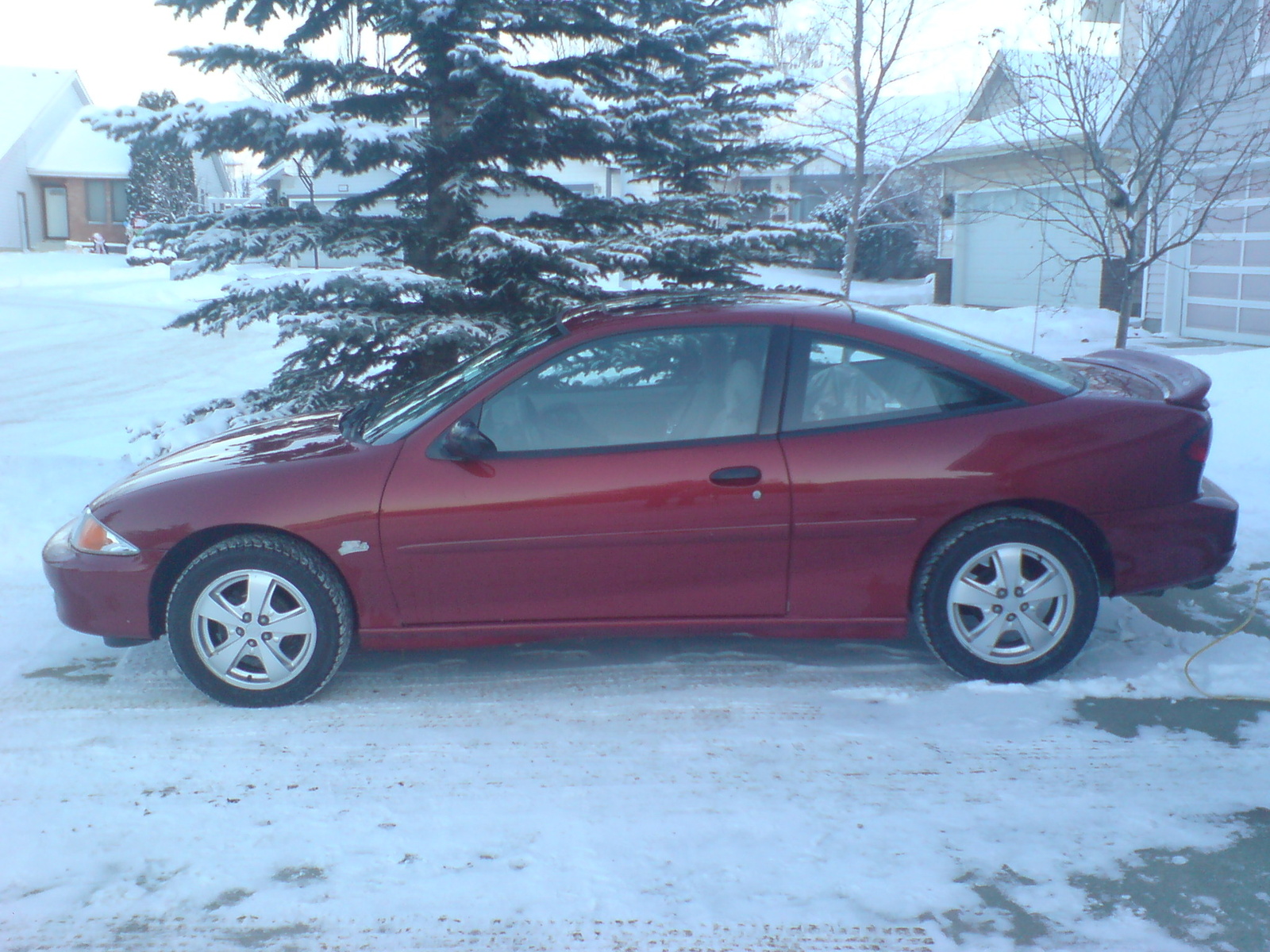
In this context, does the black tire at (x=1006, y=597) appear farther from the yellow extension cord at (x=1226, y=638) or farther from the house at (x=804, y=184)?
the house at (x=804, y=184)

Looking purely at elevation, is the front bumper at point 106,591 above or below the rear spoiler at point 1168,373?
below

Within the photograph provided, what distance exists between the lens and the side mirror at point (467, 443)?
4.35m

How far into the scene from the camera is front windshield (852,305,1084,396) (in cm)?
466

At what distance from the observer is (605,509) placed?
14.3ft

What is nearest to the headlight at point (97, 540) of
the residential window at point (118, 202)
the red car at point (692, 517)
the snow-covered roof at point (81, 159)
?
the red car at point (692, 517)

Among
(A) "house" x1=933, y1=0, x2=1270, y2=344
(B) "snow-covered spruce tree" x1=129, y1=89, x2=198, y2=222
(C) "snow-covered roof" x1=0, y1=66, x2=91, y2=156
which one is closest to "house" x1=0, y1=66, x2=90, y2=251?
(C) "snow-covered roof" x1=0, y1=66, x2=91, y2=156

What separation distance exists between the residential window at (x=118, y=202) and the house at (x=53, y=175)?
0.03 metres

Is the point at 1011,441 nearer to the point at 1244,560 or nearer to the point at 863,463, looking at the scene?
the point at 863,463

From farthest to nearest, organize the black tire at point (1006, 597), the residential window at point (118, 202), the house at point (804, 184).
A: the residential window at point (118, 202)
the house at point (804, 184)
the black tire at point (1006, 597)

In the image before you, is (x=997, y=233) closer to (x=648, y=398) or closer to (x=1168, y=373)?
(x=1168, y=373)

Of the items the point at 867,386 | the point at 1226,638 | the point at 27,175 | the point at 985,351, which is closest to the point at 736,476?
the point at 867,386

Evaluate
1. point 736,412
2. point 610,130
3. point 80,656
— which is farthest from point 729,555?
point 610,130

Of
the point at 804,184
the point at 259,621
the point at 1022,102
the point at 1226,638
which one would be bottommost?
the point at 1226,638

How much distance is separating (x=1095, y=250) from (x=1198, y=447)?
47.3ft
